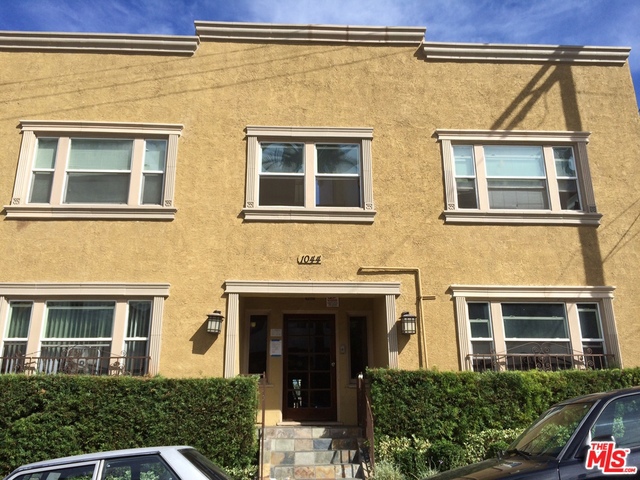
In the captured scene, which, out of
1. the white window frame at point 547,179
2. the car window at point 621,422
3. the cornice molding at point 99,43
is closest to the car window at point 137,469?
the car window at point 621,422

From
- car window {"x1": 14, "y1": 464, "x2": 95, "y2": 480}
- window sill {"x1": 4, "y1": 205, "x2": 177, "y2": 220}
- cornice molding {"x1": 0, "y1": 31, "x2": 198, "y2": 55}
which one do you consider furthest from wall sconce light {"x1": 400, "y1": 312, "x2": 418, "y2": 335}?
cornice molding {"x1": 0, "y1": 31, "x2": 198, "y2": 55}

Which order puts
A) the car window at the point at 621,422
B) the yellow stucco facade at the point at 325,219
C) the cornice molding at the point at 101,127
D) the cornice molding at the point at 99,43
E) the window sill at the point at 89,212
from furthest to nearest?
1. the cornice molding at the point at 99,43
2. the cornice molding at the point at 101,127
3. the window sill at the point at 89,212
4. the yellow stucco facade at the point at 325,219
5. the car window at the point at 621,422

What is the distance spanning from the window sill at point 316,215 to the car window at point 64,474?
6.49 m

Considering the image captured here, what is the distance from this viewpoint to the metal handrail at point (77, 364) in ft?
32.1

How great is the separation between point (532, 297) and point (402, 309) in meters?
2.58

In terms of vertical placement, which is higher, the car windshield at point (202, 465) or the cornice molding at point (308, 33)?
the cornice molding at point (308, 33)

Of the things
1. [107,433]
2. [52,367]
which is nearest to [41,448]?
[107,433]

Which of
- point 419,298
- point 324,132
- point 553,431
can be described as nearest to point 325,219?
point 324,132

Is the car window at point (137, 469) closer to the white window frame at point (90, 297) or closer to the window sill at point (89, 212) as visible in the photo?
the white window frame at point (90, 297)

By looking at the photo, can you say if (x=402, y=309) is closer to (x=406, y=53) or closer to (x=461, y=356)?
(x=461, y=356)

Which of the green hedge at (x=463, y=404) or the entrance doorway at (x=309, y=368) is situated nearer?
the green hedge at (x=463, y=404)

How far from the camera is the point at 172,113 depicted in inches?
448

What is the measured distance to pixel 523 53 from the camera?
12031 millimetres

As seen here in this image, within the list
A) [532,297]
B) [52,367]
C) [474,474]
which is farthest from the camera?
[532,297]
